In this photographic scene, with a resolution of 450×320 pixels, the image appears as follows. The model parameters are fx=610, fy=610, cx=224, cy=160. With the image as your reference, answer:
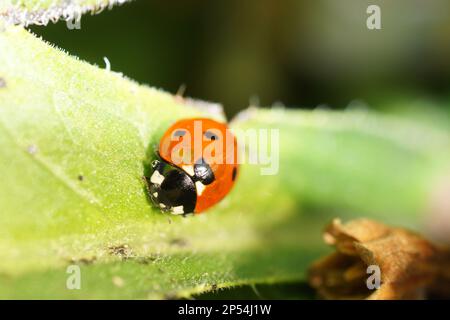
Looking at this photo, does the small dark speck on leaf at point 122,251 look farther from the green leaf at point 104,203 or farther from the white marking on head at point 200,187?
the white marking on head at point 200,187

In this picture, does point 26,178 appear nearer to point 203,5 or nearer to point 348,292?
point 348,292

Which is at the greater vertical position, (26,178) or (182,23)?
(182,23)

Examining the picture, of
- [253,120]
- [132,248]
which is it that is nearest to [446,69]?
[253,120]

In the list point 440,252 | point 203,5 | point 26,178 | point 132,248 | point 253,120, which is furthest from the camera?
point 203,5

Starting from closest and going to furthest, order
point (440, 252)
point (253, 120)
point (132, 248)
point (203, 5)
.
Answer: point (132, 248)
point (440, 252)
point (253, 120)
point (203, 5)

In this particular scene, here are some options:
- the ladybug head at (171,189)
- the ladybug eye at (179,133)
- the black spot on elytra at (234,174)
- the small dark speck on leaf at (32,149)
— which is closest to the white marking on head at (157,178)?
the ladybug head at (171,189)

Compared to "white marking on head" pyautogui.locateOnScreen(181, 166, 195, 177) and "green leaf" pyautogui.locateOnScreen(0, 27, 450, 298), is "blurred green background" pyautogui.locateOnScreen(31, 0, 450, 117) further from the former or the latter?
"white marking on head" pyautogui.locateOnScreen(181, 166, 195, 177)
